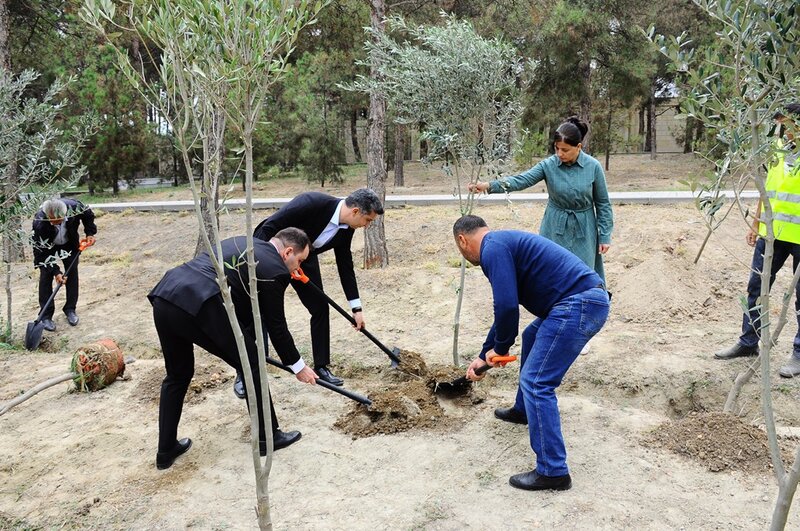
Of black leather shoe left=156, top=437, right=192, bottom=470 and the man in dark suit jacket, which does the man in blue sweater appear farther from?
the man in dark suit jacket

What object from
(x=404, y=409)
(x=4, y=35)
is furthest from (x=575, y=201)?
(x=4, y=35)

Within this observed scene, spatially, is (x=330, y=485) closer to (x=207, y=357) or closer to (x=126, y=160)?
(x=207, y=357)

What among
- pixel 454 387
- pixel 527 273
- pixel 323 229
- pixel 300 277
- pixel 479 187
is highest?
pixel 479 187

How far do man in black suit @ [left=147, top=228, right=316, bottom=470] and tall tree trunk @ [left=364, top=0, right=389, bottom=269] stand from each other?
182 inches

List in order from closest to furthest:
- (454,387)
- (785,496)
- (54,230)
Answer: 1. (785,496)
2. (454,387)
3. (54,230)

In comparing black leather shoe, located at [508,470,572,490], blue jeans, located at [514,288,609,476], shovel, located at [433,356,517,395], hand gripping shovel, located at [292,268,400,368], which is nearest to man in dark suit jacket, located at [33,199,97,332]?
hand gripping shovel, located at [292,268,400,368]

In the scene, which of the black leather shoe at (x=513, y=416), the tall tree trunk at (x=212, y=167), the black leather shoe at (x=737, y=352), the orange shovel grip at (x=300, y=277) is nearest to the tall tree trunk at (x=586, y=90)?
the black leather shoe at (x=737, y=352)

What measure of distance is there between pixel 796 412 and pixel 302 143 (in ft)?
52.4

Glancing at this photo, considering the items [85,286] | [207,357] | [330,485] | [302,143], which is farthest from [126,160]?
[330,485]

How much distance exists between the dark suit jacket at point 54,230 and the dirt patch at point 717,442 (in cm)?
561

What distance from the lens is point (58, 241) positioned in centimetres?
675

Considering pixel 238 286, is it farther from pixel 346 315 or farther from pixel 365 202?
pixel 346 315

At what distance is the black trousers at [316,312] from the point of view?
4.81 metres

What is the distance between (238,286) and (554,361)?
1.83 meters
